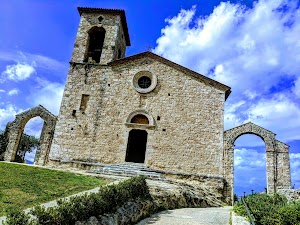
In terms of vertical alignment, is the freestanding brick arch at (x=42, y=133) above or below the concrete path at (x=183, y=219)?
above

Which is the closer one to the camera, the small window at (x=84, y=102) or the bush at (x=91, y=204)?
the bush at (x=91, y=204)

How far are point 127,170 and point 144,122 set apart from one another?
3773 mm

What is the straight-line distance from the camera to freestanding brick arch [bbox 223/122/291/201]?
17.3 meters

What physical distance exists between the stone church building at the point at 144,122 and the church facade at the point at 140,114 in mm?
62

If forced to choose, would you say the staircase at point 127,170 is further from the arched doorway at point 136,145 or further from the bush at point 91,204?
the bush at point 91,204

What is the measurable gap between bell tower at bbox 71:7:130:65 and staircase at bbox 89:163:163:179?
7691 millimetres

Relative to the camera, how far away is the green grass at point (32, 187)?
7.30 m

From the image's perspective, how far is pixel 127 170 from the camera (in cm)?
1543

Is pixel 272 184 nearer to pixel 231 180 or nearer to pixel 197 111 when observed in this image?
pixel 231 180

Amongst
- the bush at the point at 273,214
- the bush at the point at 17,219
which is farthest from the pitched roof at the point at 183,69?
the bush at the point at 17,219

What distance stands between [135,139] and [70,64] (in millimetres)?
7244

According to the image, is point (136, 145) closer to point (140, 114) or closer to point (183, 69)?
point (140, 114)

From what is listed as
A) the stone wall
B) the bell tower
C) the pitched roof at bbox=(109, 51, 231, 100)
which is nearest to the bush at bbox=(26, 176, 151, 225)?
the stone wall

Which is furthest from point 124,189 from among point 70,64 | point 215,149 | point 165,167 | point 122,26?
point 122,26
